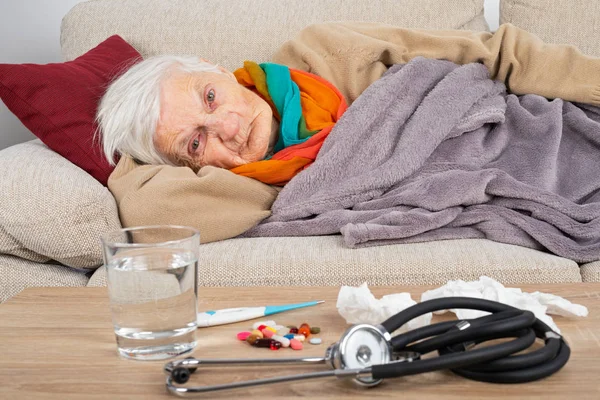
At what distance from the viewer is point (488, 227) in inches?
57.2

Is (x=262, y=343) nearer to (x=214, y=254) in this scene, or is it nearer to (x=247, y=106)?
(x=214, y=254)

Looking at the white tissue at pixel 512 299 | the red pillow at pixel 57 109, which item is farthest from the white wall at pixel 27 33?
the white tissue at pixel 512 299

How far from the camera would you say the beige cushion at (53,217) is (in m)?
1.39

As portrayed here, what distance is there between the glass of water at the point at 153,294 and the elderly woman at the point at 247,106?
757 millimetres

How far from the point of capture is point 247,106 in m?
1.76

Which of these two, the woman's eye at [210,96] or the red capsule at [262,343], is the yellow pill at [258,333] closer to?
the red capsule at [262,343]

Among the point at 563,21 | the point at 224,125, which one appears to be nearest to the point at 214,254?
the point at 224,125

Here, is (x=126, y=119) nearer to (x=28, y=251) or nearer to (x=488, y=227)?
(x=28, y=251)

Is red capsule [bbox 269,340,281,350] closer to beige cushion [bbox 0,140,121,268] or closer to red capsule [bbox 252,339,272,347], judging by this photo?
red capsule [bbox 252,339,272,347]

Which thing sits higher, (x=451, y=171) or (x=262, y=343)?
(x=262, y=343)

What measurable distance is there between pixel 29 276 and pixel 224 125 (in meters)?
0.55

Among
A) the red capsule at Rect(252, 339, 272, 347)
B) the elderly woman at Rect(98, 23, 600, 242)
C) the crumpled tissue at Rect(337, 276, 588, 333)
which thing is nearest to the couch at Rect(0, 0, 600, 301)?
the elderly woman at Rect(98, 23, 600, 242)

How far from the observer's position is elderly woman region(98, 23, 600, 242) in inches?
60.0

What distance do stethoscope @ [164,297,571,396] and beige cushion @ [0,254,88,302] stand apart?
85 cm
